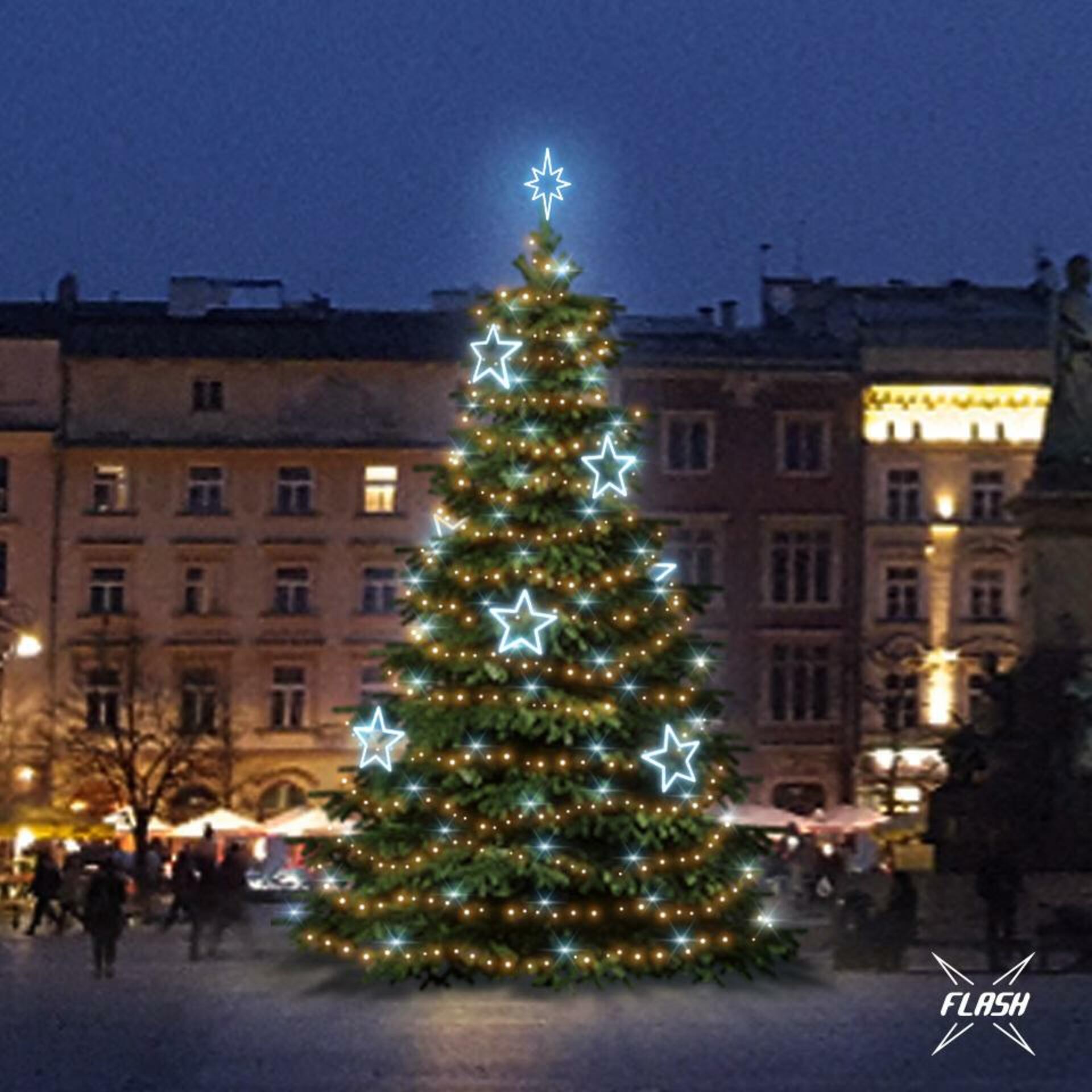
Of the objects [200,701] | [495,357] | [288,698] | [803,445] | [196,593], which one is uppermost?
[803,445]

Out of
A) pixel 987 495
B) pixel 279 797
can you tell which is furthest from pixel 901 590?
pixel 279 797

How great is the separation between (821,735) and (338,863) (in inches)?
1793

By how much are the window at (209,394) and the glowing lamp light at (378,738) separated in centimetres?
4583

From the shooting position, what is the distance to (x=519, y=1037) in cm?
2000

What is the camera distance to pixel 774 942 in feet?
82.9

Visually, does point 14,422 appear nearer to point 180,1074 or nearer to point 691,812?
point 691,812

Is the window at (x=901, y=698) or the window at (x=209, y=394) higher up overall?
the window at (x=209, y=394)

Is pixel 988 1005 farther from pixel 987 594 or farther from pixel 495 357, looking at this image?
pixel 987 594

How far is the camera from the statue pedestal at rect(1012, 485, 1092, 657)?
3073cm

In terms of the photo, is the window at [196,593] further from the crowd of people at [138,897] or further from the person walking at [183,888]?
the person walking at [183,888]

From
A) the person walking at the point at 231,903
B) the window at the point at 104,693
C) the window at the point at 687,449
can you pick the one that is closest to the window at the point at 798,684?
the window at the point at 687,449

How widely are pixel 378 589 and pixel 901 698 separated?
11.7 meters

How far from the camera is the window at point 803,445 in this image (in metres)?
70.8

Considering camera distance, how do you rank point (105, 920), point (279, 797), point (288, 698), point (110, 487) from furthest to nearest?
1. point (110, 487)
2. point (288, 698)
3. point (279, 797)
4. point (105, 920)
